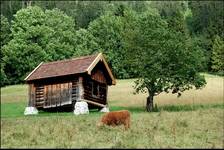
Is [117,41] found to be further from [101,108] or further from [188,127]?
[188,127]

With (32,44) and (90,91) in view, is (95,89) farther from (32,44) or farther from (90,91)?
(32,44)

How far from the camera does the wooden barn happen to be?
42.8m

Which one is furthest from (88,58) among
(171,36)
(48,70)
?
(171,36)

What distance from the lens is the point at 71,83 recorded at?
43.3 m

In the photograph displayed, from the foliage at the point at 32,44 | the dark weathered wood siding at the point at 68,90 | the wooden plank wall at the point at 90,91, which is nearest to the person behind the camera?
the dark weathered wood siding at the point at 68,90

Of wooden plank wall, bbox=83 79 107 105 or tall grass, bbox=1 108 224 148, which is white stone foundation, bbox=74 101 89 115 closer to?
wooden plank wall, bbox=83 79 107 105

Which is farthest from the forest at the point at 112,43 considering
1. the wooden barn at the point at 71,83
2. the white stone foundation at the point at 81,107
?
the white stone foundation at the point at 81,107

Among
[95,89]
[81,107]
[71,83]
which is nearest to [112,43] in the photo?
[95,89]

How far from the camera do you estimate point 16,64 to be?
252 feet

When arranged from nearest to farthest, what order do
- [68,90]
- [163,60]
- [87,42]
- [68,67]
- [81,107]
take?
[81,107] → [68,90] → [68,67] → [163,60] → [87,42]

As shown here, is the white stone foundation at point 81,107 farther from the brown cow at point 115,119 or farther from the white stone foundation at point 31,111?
the brown cow at point 115,119

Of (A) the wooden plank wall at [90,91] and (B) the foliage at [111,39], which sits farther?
(B) the foliage at [111,39]

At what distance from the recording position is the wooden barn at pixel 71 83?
42.8m

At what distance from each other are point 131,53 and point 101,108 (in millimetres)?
6682
